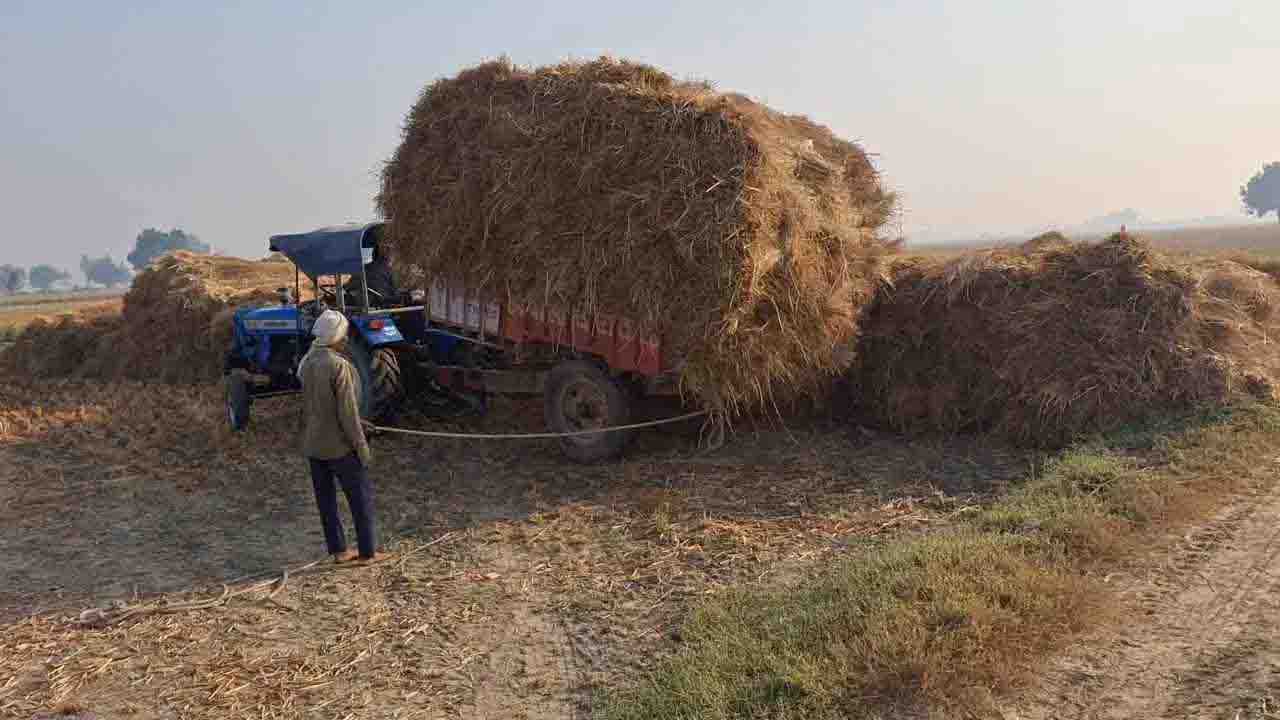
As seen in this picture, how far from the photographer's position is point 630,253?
7.63 metres

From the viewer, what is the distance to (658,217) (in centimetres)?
751

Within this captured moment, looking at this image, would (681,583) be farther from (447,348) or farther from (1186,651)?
(447,348)

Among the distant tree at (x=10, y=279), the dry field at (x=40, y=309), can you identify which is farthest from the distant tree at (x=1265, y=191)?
the distant tree at (x=10, y=279)

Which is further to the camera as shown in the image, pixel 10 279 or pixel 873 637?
pixel 10 279

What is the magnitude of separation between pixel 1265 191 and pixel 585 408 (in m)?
165


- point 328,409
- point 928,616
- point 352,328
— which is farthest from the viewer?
point 352,328

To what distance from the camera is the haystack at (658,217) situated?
24.0ft

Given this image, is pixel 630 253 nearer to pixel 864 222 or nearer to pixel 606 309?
pixel 606 309

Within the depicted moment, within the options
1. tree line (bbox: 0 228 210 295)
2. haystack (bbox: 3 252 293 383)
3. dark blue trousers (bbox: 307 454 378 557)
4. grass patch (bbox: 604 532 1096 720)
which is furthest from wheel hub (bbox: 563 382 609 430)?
tree line (bbox: 0 228 210 295)

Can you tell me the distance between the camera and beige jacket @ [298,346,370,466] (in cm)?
636

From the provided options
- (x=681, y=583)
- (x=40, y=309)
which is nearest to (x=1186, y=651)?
(x=681, y=583)

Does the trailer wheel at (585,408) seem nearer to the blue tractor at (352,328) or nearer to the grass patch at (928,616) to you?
the blue tractor at (352,328)

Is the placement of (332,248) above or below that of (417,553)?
above

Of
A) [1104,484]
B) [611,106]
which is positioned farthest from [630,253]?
[1104,484]
